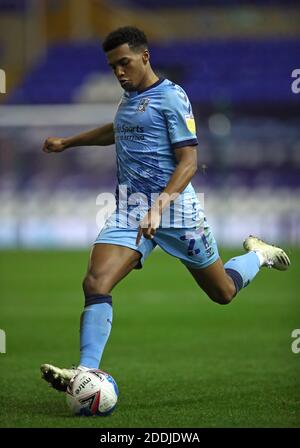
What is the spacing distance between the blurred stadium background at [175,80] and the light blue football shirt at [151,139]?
16.2 metres

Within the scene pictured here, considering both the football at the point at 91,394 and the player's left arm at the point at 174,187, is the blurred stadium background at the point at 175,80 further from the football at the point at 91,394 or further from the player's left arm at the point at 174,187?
the football at the point at 91,394

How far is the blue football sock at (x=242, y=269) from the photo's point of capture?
6.87 metres

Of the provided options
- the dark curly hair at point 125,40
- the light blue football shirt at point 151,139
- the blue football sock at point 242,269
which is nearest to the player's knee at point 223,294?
the blue football sock at point 242,269

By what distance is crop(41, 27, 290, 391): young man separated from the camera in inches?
237

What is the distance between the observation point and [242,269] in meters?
7.02

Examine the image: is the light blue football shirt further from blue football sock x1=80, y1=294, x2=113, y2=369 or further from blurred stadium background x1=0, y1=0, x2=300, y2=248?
blurred stadium background x1=0, y1=0, x2=300, y2=248

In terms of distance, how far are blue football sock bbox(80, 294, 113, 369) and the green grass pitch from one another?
1.09ft

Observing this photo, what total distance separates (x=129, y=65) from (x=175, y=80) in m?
22.0

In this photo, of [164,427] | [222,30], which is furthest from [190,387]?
[222,30]

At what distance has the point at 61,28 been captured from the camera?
31922mm

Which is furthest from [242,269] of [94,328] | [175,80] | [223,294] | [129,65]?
[175,80]

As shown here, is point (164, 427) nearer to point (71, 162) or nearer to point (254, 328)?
point (254, 328)

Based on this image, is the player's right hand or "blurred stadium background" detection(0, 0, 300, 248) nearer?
the player's right hand

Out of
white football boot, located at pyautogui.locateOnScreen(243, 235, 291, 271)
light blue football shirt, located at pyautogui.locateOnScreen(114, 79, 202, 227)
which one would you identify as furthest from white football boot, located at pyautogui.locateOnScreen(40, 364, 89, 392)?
white football boot, located at pyautogui.locateOnScreen(243, 235, 291, 271)
